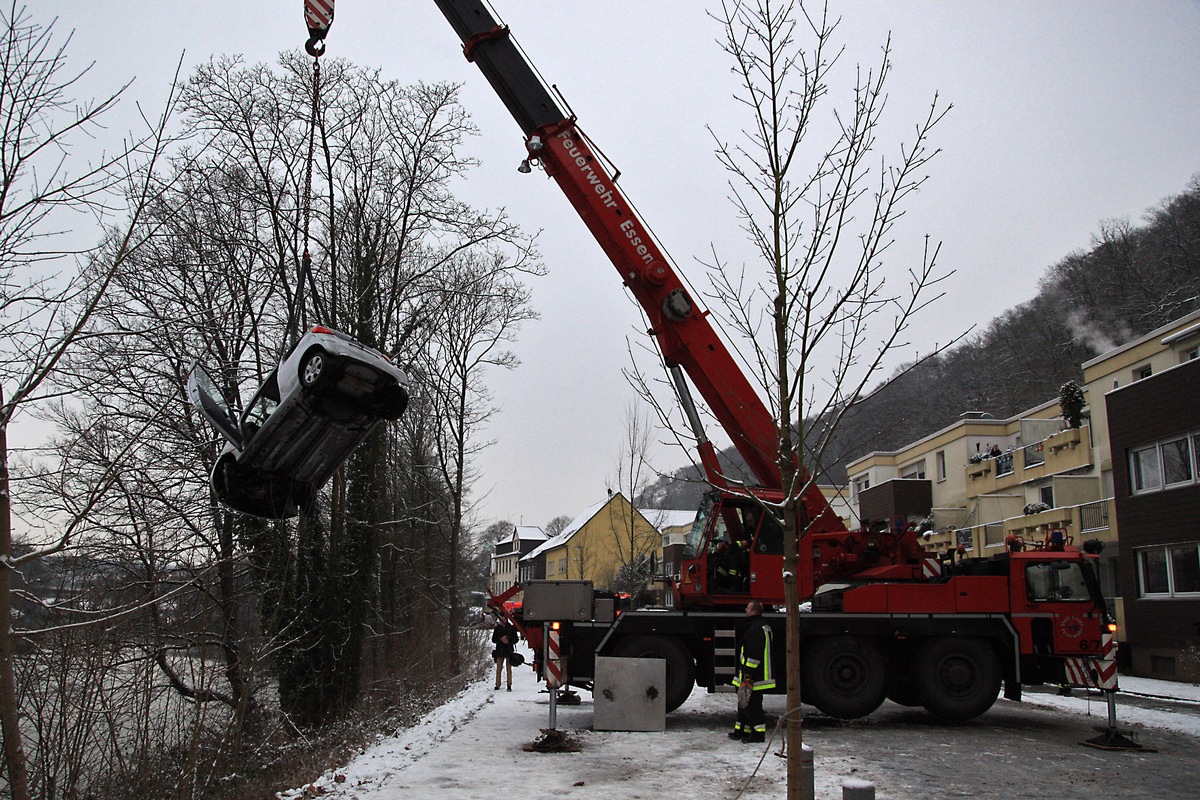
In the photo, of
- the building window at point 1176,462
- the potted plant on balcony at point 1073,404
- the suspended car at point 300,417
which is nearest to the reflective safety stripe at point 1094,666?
the suspended car at point 300,417

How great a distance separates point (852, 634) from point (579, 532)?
68.5 metres

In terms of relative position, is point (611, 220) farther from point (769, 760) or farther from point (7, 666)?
point (7, 666)

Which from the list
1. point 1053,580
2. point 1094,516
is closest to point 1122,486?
point 1094,516

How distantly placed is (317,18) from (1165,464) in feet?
71.8

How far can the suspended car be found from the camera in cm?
802

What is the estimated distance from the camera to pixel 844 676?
13.8 meters

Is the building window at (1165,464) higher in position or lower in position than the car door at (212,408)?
higher

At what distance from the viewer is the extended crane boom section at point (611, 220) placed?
14.6 meters

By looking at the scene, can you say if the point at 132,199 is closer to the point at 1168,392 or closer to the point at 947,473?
the point at 1168,392

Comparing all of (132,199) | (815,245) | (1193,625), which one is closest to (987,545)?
(1193,625)

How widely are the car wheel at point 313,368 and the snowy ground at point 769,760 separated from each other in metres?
3.86

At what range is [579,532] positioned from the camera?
81.6m

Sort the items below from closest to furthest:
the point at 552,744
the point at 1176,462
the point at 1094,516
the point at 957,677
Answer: the point at 552,744, the point at 957,677, the point at 1176,462, the point at 1094,516

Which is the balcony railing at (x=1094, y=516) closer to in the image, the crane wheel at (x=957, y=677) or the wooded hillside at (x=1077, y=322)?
the crane wheel at (x=957, y=677)
